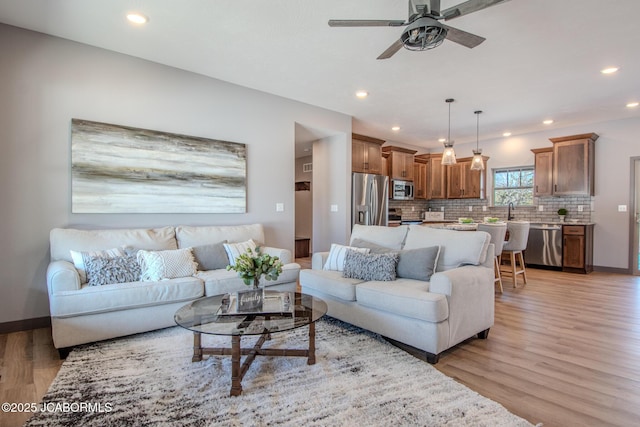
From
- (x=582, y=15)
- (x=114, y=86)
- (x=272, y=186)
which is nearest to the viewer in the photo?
(x=582, y=15)

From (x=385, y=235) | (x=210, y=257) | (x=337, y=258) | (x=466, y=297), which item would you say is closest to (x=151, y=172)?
(x=210, y=257)

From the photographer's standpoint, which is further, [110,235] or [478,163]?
[478,163]

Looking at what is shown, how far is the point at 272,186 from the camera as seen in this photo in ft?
15.3

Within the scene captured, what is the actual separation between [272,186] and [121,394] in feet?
10.2

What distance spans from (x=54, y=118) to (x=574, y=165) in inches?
306

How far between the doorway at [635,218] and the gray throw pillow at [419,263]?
16.9ft

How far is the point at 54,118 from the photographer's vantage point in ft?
10.3

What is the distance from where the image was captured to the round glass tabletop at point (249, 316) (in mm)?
1957

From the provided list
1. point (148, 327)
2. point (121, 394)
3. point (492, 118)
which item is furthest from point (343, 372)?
point (492, 118)

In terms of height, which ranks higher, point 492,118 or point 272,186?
point 492,118

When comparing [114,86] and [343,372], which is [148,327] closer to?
[343,372]

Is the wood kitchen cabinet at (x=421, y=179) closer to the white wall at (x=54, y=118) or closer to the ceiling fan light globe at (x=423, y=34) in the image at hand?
the white wall at (x=54, y=118)

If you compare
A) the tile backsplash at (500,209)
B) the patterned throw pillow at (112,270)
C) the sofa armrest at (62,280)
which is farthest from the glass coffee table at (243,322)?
the tile backsplash at (500,209)

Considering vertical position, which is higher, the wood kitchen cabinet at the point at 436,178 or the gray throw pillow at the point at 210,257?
the wood kitchen cabinet at the point at 436,178
